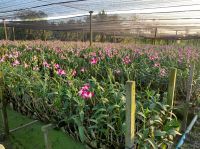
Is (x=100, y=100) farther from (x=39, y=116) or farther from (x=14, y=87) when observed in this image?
(x=14, y=87)

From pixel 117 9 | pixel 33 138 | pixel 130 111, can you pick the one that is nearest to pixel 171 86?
pixel 130 111

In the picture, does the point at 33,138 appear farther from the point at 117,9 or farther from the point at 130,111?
the point at 117,9

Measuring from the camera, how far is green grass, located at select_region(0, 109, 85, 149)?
223 cm

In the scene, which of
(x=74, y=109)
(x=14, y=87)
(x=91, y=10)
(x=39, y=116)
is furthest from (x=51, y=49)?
(x=74, y=109)

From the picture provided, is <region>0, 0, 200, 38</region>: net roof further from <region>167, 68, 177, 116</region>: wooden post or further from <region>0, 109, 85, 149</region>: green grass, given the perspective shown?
<region>167, 68, 177, 116</region>: wooden post

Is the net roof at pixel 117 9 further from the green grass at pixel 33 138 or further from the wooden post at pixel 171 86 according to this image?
the wooden post at pixel 171 86

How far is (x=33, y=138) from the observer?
8.34ft

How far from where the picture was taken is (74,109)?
2.27 meters

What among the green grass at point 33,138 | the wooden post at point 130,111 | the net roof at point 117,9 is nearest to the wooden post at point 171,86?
the wooden post at point 130,111

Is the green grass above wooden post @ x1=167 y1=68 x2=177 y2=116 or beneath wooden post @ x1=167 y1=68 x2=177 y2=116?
beneath

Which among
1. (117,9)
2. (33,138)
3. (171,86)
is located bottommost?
(33,138)

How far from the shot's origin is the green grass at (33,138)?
2235 mm

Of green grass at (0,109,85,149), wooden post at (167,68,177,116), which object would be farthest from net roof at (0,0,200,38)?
wooden post at (167,68,177,116)

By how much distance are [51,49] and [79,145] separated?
14.7ft
